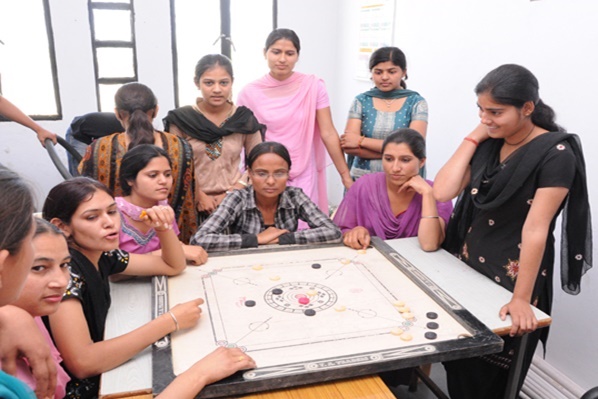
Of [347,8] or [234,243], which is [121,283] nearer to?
[234,243]

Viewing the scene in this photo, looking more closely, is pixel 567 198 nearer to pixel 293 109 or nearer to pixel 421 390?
pixel 421 390

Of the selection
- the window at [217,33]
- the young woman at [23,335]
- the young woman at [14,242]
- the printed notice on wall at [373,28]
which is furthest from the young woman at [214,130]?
the window at [217,33]

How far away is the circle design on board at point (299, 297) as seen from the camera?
155 centimetres

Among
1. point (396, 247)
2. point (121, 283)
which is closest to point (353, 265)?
point (396, 247)

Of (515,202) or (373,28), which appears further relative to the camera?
(373,28)

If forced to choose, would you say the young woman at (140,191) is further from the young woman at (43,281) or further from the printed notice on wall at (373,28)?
the printed notice on wall at (373,28)

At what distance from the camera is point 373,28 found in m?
4.32

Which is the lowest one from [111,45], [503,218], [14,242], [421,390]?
[421,390]

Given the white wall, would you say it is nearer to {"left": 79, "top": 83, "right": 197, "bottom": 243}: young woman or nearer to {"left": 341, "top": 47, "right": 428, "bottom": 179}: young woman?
{"left": 341, "top": 47, "right": 428, "bottom": 179}: young woman

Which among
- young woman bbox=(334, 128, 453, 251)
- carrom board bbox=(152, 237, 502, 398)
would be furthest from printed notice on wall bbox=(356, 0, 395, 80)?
carrom board bbox=(152, 237, 502, 398)

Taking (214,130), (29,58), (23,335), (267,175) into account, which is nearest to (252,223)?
(267,175)

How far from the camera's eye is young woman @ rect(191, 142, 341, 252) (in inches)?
80.7

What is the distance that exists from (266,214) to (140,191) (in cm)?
57

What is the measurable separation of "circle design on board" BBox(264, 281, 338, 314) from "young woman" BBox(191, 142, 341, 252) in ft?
1.32
